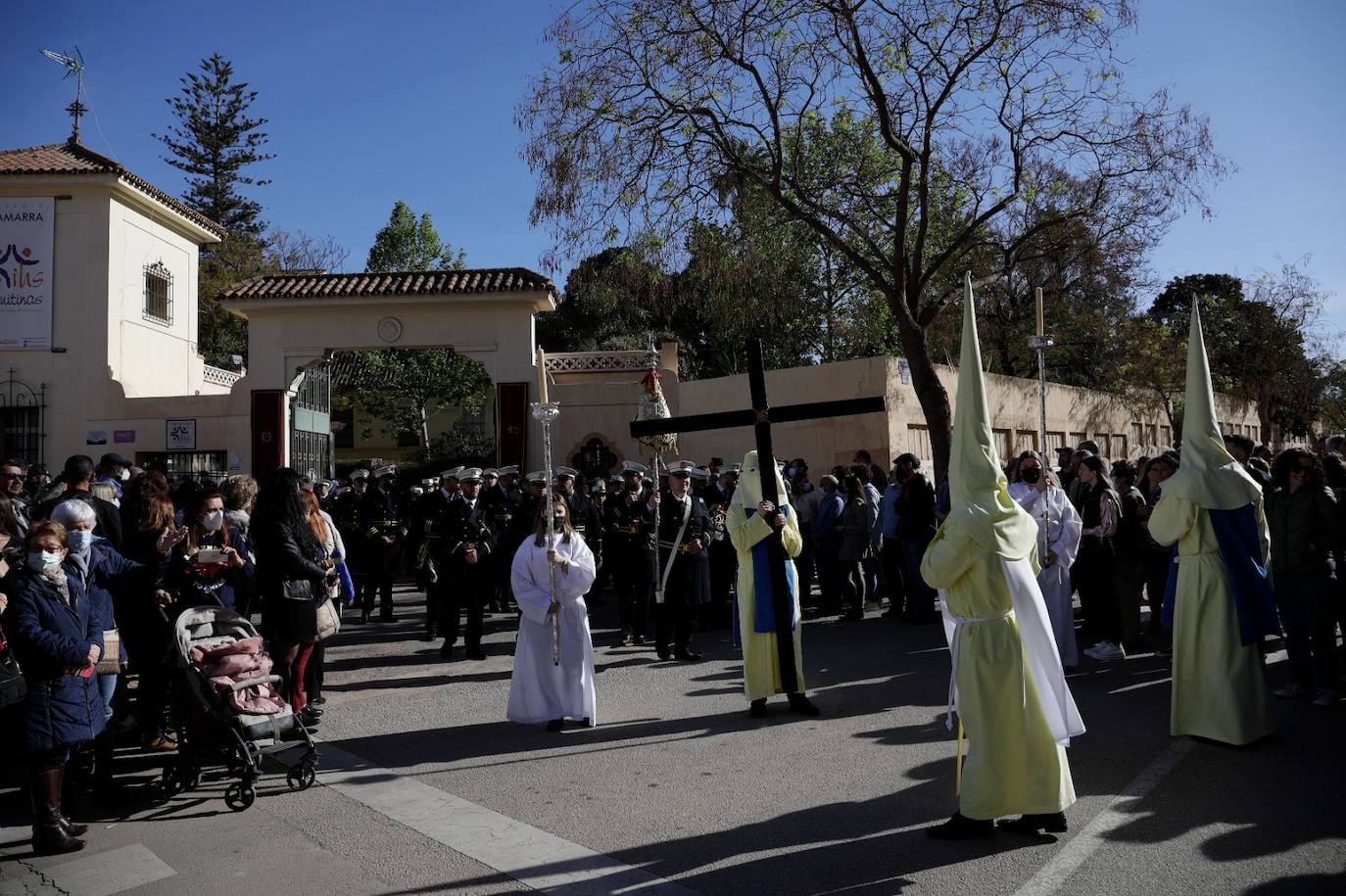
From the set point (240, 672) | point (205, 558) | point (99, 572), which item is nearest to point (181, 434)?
point (205, 558)

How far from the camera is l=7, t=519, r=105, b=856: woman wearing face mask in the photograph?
5.02 meters

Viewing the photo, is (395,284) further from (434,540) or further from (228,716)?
(228,716)

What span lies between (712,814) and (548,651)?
246 cm

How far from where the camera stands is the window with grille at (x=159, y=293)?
24906 mm

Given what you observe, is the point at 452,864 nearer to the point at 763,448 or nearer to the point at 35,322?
the point at 763,448

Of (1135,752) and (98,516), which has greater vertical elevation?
(98,516)

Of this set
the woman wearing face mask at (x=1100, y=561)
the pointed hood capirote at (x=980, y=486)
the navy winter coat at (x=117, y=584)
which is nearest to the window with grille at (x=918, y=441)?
the woman wearing face mask at (x=1100, y=561)

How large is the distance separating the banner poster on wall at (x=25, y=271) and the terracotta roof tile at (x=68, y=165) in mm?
723

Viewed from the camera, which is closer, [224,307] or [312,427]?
[224,307]

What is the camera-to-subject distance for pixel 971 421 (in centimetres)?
498

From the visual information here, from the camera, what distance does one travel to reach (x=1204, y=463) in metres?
6.68

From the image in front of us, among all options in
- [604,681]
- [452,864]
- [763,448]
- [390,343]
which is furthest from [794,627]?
[390,343]

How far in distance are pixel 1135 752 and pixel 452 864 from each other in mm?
4178

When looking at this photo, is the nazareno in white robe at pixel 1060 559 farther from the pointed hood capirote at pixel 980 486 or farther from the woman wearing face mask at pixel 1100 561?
the pointed hood capirote at pixel 980 486
